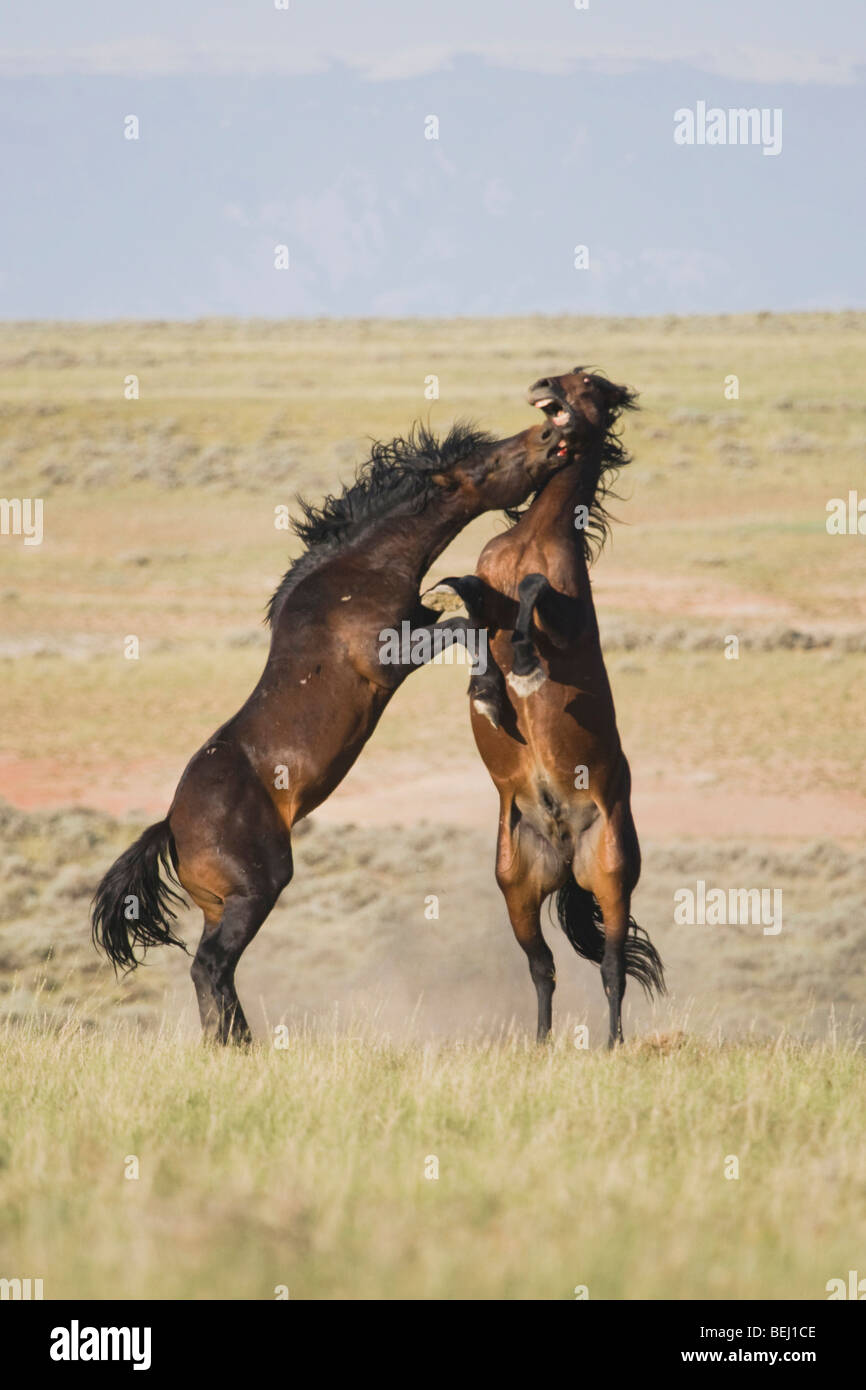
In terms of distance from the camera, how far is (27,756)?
24.0 metres

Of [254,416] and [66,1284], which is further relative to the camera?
[254,416]

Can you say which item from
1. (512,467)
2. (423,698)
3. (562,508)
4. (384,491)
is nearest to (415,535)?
(384,491)

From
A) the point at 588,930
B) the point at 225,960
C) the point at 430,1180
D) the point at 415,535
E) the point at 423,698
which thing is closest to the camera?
the point at 430,1180

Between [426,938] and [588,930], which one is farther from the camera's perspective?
[426,938]

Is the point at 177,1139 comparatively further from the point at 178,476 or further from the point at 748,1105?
the point at 178,476

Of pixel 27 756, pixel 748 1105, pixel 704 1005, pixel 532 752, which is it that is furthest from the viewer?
pixel 27 756

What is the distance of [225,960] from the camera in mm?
8812

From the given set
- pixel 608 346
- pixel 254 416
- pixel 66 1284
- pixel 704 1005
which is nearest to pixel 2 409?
pixel 254 416

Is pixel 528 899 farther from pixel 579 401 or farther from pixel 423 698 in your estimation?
pixel 423 698

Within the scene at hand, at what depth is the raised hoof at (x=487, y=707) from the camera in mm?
8688

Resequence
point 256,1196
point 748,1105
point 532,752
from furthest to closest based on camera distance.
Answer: point 532,752 < point 748,1105 < point 256,1196

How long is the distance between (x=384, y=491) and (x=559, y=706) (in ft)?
→ 4.60

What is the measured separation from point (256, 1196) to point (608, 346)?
236ft

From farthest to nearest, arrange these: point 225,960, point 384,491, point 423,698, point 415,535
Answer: point 423,698 < point 384,491 < point 415,535 < point 225,960
